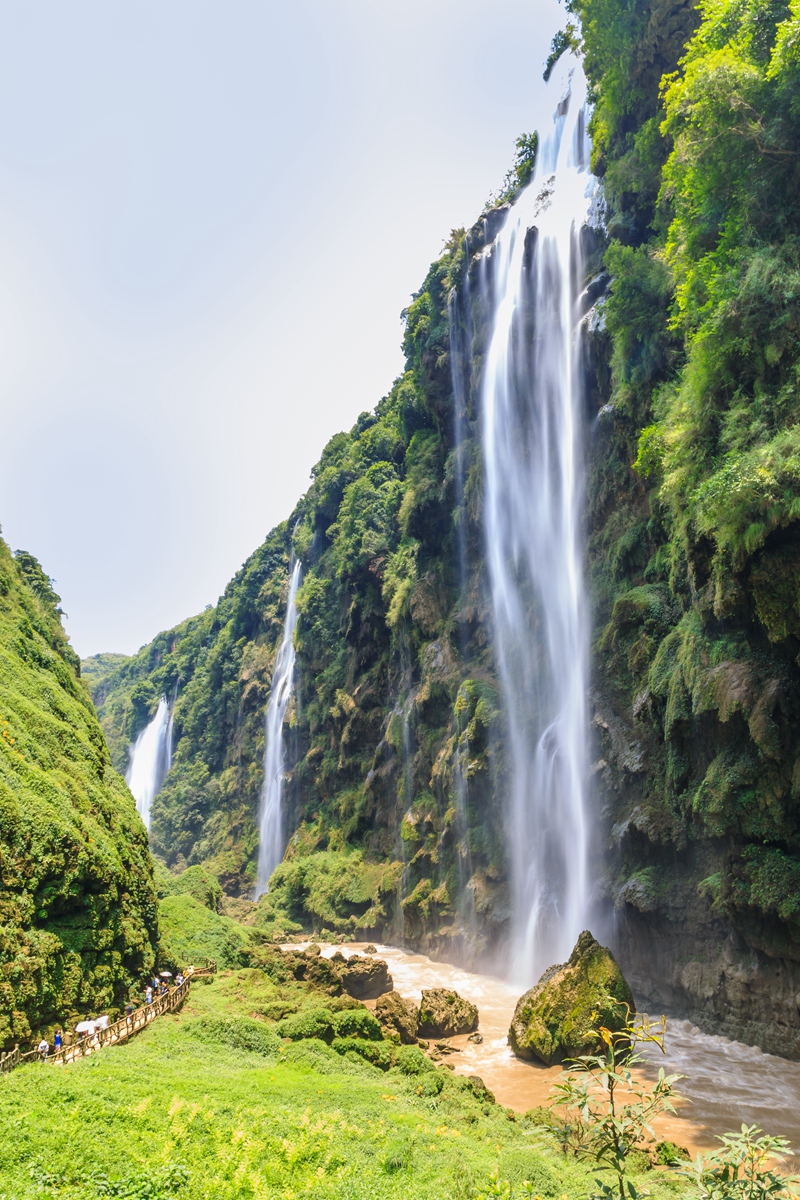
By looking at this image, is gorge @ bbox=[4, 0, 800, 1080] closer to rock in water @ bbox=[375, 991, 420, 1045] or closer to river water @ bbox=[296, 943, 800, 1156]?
river water @ bbox=[296, 943, 800, 1156]

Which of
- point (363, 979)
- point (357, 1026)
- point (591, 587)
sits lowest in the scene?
point (363, 979)

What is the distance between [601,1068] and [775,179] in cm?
1904

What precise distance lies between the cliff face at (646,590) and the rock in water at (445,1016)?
192 inches

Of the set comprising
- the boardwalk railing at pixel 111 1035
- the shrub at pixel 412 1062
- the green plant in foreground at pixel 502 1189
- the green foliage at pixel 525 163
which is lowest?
the shrub at pixel 412 1062

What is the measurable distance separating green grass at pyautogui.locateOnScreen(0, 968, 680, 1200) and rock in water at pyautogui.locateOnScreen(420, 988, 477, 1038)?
5822 millimetres

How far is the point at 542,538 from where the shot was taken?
32.2 m

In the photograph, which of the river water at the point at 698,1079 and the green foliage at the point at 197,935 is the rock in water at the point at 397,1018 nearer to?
the river water at the point at 698,1079

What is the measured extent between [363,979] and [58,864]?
11565 millimetres

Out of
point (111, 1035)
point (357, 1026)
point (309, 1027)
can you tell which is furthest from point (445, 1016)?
point (111, 1035)

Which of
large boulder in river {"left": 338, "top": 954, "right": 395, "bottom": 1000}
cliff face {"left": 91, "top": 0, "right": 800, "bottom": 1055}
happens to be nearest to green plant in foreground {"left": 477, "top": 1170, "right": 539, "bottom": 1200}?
cliff face {"left": 91, "top": 0, "right": 800, "bottom": 1055}

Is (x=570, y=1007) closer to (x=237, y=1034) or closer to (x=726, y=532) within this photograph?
(x=237, y=1034)

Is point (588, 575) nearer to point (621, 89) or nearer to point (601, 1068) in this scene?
point (621, 89)

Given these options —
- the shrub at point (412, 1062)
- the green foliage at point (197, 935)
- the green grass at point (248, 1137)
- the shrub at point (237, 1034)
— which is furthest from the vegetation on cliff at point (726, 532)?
the green foliage at point (197, 935)

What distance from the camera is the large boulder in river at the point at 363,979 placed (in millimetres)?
23547
